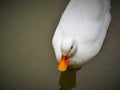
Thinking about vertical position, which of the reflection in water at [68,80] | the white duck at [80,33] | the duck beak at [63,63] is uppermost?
the white duck at [80,33]

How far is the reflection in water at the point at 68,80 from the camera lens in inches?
82.2

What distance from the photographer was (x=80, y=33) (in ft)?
6.34

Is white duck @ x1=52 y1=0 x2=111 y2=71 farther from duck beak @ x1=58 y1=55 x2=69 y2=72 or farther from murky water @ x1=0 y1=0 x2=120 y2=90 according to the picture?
murky water @ x1=0 y1=0 x2=120 y2=90

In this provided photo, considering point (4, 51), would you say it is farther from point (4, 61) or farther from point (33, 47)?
point (33, 47)

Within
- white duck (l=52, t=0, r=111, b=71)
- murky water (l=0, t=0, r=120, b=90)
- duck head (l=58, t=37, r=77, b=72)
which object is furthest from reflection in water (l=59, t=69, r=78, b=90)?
duck head (l=58, t=37, r=77, b=72)

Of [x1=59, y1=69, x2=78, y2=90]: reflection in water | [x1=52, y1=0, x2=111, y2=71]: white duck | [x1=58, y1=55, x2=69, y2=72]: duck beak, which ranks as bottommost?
[x1=59, y1=69, x2=78, y2=90]: reflection in water

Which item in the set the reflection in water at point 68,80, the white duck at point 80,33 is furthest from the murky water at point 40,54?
the white duck at point 80,33

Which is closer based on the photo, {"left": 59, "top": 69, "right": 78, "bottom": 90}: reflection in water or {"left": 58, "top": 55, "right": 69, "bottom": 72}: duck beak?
{"left": 58, "top": 55, "right": 69, "bottom": 72}: duck beak

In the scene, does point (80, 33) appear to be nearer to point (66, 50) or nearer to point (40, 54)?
point (66, 50)

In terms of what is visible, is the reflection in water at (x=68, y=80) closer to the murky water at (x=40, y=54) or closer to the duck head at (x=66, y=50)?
the murky water at (x=40, y=54)

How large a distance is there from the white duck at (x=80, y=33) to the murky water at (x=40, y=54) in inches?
7.9

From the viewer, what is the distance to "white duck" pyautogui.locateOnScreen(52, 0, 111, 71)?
1.88 metres

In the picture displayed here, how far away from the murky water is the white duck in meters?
0.20

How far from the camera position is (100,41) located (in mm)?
2047
